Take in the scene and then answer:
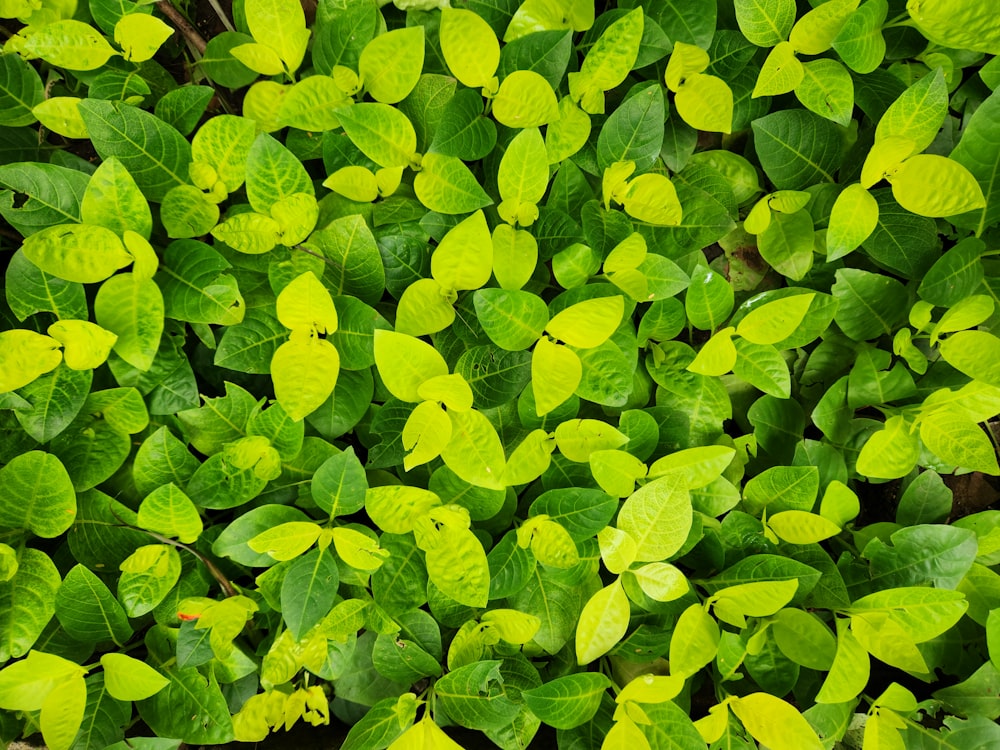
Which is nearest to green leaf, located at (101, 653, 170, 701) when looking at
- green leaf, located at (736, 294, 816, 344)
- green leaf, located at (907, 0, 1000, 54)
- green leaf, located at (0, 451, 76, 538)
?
green leaf, located at (0, 451, 76, 538)

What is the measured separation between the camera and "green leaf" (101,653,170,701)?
1.09 metres

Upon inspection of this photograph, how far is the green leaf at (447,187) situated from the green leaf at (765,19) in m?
0.55

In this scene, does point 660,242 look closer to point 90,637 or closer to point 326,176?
point 326,176

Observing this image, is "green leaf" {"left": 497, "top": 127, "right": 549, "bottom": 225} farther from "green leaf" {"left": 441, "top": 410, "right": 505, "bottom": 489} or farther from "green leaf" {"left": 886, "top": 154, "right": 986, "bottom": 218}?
"green leaf" {"left": 886, "top": 154, "right": 986, "bottom": 218}

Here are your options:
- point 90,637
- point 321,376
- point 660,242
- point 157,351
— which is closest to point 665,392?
point 660,242

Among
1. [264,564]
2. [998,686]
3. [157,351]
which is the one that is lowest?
[264,564]

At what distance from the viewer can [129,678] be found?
1.09m

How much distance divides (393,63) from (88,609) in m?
1.04

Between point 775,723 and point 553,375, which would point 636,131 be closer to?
point 553,375

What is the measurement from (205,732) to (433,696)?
383mm

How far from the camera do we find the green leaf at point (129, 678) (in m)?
1.09

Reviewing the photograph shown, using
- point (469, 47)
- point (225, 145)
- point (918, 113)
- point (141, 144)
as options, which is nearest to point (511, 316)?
point (469, 47)

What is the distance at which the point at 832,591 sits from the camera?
124cm

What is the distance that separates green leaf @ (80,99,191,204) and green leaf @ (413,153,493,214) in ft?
1.36
